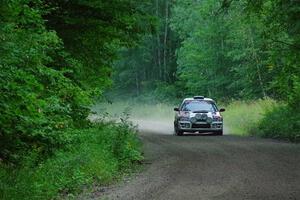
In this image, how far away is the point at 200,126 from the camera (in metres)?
26.9

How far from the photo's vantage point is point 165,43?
229ft

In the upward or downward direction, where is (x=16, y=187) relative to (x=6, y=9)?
downward

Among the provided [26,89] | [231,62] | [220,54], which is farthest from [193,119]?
[231,62]

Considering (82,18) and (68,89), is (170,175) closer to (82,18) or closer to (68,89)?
(68,89)

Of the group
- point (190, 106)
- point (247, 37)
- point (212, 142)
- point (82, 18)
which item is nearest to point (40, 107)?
point (82, 18)

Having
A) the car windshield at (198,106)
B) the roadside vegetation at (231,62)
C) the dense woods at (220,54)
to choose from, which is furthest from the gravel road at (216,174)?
the car windshield at (198,106)

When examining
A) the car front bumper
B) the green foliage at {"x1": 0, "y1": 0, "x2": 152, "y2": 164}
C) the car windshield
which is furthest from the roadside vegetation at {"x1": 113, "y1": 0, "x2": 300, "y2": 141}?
the green foliage at {"x1": 0, "y1": 0, "x2": 152, "y2": 164}

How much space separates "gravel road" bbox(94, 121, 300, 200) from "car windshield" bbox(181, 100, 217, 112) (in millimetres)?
7523

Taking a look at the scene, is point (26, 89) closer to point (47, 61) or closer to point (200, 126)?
point (47, 61)

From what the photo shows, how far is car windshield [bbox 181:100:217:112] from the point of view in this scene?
27703 millimetres

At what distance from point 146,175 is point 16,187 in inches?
172

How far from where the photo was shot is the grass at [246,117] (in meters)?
28.7

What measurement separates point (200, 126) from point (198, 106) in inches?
57.3

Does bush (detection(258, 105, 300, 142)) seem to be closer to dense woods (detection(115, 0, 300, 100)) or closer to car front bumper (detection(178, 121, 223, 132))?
dense woods (detection(115, 0, 300, 100))
